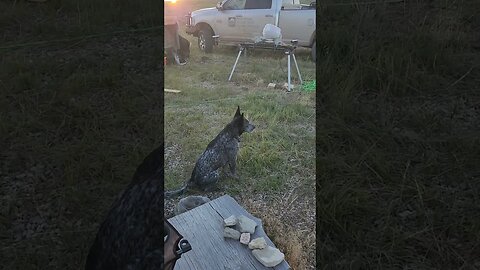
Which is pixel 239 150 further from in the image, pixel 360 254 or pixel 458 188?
pixel 458 188

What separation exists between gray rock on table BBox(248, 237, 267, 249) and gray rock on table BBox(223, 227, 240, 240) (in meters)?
0.04

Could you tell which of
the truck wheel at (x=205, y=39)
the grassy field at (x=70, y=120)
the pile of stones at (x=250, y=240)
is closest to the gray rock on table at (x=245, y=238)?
the pile of stones at (x=250, y=240)

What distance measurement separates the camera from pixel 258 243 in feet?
3.88

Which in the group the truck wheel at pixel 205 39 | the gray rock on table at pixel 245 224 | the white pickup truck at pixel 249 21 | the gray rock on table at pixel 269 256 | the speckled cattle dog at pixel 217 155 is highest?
the white pickup truck at pixel 249 21

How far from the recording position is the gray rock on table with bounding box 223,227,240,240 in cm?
121

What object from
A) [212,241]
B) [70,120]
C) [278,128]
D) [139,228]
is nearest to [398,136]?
[278,128]

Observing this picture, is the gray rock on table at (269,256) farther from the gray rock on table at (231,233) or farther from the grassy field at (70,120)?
the grassy field at (70,120)

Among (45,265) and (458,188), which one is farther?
(458,188)

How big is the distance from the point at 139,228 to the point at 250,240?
281mm

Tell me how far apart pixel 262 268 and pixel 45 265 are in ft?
2.80

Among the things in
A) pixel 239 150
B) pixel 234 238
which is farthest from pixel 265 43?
pixel 234 238

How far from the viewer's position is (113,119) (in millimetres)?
2139

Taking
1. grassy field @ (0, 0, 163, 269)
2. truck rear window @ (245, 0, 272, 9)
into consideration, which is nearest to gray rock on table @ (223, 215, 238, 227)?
truck rear window @ (245, 0, 272, 9)

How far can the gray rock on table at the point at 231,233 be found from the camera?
121 cm
